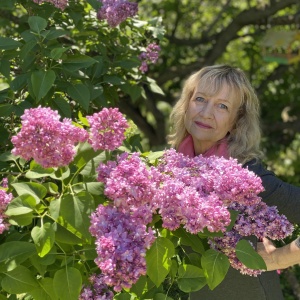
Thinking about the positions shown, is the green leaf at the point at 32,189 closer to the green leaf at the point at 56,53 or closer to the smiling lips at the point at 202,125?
the green leaf at the point at 56,53

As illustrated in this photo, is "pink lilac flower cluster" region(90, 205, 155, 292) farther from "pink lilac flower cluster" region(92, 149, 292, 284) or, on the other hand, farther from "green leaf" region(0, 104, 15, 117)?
"green leaf" region(0, 104, 15, 117)

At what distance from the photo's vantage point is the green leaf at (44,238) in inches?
77.7

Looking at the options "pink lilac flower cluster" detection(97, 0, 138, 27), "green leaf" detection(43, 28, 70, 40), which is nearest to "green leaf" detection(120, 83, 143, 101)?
"pink lilac flower cluster" detection(97, 0, 138, 27)

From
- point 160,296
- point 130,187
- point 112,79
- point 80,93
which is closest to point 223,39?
point 112,79

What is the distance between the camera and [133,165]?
6.13 ft

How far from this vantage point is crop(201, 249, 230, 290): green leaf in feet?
6.70

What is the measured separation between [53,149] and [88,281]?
0.53 m

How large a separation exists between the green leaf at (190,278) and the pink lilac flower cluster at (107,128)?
485mm

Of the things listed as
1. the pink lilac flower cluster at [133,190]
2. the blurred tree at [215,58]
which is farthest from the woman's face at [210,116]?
the blurred tree at [215,58]

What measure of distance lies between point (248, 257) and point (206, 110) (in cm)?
95

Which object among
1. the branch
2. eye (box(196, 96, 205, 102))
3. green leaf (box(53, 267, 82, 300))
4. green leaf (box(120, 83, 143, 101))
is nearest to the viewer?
green leaf (box(53, 267, 82, 300))

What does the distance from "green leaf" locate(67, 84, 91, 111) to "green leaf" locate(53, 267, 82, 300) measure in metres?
0.88

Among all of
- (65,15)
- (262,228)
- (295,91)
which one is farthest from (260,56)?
(262,228)

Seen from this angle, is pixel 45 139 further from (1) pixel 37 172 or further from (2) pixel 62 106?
(2) pixel 62 106
